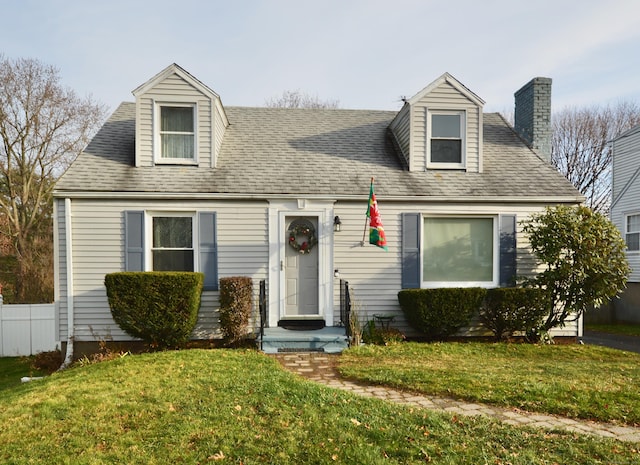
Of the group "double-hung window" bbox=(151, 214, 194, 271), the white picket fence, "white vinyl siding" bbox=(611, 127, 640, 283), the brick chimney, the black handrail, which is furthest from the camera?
"white vinyl siding" bbox=(611, 127, 640, 283)

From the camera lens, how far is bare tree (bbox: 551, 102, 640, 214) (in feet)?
78.5

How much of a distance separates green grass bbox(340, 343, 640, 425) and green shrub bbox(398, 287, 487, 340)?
41cm

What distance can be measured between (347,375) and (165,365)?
2.75 metres

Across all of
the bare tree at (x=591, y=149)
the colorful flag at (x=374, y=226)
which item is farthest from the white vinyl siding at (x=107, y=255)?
the bare tree at (x=591, y=149)

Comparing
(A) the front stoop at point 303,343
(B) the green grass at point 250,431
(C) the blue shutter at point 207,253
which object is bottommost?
(A) the front stoop at point 303,343

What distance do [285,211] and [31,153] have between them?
17796 millimetres

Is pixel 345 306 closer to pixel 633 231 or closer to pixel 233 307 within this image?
pixel 233 307

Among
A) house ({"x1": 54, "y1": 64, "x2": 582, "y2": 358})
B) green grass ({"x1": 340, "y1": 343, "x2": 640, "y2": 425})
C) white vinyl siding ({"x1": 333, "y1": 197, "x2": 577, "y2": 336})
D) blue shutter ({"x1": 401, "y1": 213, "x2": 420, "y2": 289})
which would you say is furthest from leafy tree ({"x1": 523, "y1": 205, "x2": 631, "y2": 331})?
blue shutter ({"x1": 401, "y1": 213, "x2": 420, "y2": 289})

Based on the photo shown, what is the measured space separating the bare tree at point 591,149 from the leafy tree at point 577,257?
19.1 metres

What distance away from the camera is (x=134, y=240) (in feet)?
25.9

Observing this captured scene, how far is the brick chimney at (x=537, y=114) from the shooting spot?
9.86 meters

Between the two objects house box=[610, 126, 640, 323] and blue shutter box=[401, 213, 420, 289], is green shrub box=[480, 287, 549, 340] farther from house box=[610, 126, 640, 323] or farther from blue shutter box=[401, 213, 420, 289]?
house box=[610, 126, 640, 323]

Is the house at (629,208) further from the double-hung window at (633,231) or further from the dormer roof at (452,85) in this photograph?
the dormer roof at (452,85)

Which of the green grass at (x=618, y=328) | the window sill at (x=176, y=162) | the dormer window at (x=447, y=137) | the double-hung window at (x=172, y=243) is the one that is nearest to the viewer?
the double-hung window at (x=172, y=243)
